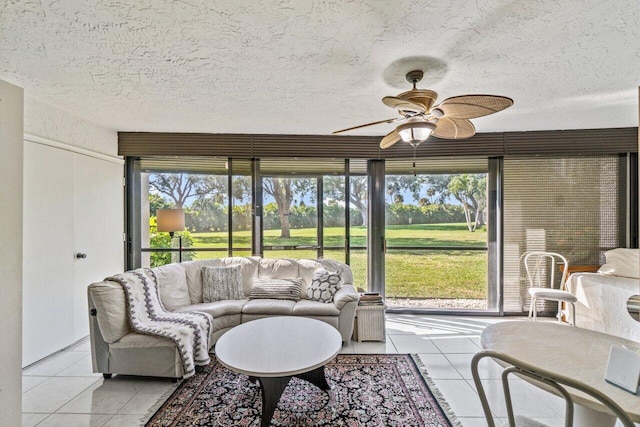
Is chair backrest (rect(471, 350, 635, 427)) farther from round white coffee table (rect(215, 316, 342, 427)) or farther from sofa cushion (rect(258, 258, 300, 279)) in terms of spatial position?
sofa cushion (rect(258, 258, 300, 279))

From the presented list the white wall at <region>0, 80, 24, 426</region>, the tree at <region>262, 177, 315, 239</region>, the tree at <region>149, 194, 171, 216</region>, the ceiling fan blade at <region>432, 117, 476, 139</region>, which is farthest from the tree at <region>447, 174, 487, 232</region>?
the white wall at <region>0, 80, 24, 426</region>

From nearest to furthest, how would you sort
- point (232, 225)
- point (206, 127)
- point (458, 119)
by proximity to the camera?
1. point (458, 119)
2. point (206, 127)
3. point (232, 225)

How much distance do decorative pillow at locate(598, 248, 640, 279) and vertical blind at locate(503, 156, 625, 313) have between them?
0.38 m

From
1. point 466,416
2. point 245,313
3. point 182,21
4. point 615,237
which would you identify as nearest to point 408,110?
point 182,21

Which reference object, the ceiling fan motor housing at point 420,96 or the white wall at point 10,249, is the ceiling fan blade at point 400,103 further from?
the white wall at point 10,249

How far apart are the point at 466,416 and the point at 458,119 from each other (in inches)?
86.3

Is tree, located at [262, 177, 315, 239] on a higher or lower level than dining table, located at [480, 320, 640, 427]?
higher

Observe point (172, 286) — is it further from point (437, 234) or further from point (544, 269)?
point (544, 269)

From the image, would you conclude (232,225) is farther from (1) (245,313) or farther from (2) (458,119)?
(2) (458,119)

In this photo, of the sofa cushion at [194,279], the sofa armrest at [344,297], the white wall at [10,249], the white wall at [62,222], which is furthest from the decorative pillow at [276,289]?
the white wall at [10,249]

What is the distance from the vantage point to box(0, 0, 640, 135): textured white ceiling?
1.67 m

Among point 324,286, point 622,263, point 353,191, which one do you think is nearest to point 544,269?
point 622,263

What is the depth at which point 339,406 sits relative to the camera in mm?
2203

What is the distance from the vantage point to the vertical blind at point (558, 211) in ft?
13.3
